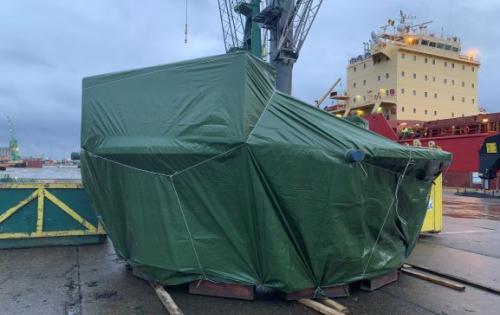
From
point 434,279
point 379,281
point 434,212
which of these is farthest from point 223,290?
point 434,212

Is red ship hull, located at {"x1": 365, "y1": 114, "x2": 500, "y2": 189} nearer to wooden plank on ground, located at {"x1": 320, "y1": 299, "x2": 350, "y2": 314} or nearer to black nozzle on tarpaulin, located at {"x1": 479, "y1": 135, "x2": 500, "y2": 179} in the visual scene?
black nozzle on tarpaulin, located at {"x1": 479, "y1": 135, "x2": 500, "y2": 179}

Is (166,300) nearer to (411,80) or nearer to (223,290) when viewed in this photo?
(223,290)

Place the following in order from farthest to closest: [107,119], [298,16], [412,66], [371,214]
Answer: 1. [412,66]
2. [298,16]
3. [107,119]
4. [371,214]

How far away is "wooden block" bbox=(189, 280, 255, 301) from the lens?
13.6 ft

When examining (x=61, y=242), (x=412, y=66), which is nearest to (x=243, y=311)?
(x=61, y=242)

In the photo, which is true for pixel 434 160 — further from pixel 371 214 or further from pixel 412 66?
pixel 412 66

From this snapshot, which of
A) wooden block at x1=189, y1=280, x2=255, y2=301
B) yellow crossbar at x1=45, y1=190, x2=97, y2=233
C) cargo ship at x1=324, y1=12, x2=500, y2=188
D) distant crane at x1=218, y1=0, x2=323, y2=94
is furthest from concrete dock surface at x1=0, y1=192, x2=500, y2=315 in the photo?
cargo ship at x1=324, y1=12, x2=500, y2=188

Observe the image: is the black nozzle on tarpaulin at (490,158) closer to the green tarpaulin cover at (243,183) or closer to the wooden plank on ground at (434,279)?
the wooden plank on ground at (434,279)

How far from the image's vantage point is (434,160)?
16.9 feet

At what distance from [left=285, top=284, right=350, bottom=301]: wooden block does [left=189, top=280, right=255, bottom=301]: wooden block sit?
41 centimetres

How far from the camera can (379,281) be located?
15.5 feet

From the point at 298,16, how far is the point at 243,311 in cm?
1790

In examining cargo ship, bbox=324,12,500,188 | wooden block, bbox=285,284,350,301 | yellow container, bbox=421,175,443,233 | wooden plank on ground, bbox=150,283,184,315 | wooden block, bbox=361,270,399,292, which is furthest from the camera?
cargo ship, bbox=324,12,500,188

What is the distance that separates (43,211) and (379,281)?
5303 mm
